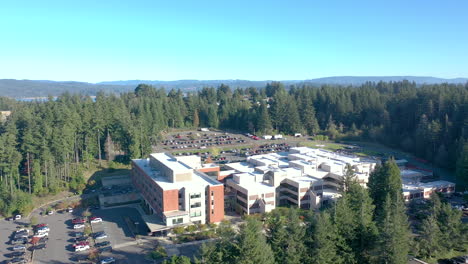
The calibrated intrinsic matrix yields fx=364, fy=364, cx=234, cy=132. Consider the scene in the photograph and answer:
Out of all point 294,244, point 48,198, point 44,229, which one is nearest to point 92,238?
point 44,229

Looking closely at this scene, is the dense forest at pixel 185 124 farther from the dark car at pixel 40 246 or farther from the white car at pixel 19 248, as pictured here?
the dark car at pixel 40 246

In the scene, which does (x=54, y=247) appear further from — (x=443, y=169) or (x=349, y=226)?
(x=443, y=169)

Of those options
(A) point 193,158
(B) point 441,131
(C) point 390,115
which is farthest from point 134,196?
(C) point 390,115

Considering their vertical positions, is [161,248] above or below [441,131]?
below

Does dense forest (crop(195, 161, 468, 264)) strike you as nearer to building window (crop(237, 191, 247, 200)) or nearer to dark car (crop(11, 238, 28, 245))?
building window (crop(237, 191, 247, 200))

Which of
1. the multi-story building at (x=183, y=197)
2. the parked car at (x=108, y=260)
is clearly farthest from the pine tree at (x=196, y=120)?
the parked car at (x=108, y=260)

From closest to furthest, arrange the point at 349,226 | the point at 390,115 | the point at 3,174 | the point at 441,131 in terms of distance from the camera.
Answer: the point at 349,226 → the point at 3,174 → the point at 441,131 → the point at 390,115

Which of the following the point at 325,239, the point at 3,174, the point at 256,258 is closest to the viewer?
the point at 256,258

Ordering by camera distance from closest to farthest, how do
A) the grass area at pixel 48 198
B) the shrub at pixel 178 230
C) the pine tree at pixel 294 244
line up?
the pine tree at pixel 294 244 → the shrub at pixel 178 230 → the grass area at pixel 48 198
